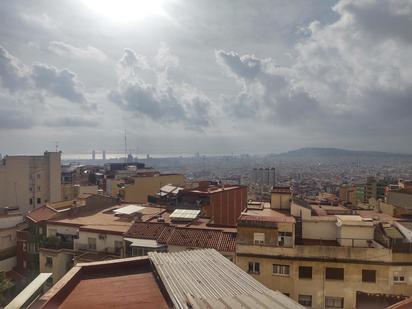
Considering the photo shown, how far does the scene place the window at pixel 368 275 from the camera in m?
20.8

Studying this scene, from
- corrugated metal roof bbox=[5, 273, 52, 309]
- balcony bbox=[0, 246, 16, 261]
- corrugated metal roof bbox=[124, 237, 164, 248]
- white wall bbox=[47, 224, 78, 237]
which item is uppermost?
corrugated metal roof bbox=[5, 273, 52, 309]

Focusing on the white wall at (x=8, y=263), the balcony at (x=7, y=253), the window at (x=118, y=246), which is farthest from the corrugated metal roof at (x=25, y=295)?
the balcony at (x=7, y=253)

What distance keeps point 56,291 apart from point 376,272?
17661 millimetres

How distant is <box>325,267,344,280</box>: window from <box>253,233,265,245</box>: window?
13.5ft

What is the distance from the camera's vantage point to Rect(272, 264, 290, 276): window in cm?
2194

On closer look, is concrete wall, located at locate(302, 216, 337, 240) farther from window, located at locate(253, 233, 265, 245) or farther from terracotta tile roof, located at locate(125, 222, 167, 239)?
terracotta tile roof, located at locate(125, 222, 167, 239)

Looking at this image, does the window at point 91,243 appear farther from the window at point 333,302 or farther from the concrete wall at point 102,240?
the window at point 333,302

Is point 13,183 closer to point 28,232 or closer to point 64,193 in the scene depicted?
point 64,193

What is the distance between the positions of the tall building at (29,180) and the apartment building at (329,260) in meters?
41.5

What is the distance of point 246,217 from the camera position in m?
23.4

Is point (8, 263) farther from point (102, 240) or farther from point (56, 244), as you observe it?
point (102, 240)

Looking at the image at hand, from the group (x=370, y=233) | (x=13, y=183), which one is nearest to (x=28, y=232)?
(x=13, y=183)

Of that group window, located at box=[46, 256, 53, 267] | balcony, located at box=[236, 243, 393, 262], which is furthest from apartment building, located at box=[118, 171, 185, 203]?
balcony, located at box=[236, 243, 393, 262]

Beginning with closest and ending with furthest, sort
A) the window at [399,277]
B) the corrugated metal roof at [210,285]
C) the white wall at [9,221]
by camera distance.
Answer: the corrugated metal roof at [210,285], the window at [399,277], the white wall at [9,221]
